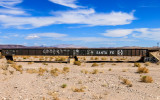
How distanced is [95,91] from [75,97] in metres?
1.88

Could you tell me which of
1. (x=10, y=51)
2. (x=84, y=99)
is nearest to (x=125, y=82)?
(x=84, y=99)

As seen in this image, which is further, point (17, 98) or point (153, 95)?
point (153, 95)

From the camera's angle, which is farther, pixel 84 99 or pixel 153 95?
pixel 153 95

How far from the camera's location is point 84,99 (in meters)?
10.2

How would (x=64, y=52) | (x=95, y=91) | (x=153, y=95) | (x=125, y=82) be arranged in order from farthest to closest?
(x=64, y=52), (x=125, y=82), (x=95, y=91), (x=153, y=95)

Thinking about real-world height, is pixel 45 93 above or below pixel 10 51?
below


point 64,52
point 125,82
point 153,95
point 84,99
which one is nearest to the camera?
point 84,99

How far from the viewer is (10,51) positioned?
33.0m

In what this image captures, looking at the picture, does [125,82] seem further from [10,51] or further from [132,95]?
[10,51]

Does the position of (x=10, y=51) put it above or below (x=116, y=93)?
above

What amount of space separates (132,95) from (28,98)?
19.0 ft

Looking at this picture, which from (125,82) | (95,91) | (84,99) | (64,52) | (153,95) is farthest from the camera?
(64,52)

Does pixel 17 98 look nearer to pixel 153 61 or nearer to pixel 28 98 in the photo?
pixel 28 98

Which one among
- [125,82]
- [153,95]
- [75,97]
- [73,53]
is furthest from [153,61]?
[75,97]
